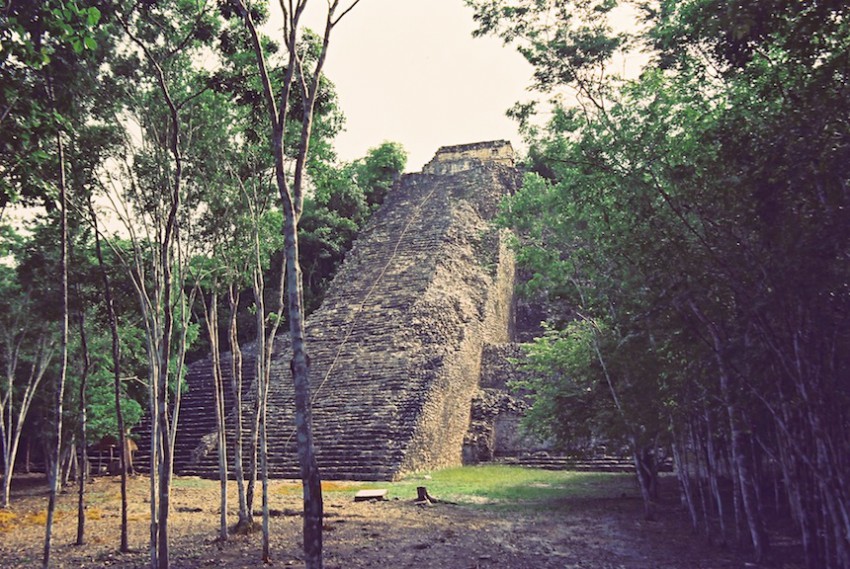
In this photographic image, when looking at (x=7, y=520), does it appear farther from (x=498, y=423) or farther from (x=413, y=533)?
(x=498, y=423)

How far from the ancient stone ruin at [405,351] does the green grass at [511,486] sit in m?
0.93

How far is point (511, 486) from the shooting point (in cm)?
1495

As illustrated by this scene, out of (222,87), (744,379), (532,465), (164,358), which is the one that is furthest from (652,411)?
(532,465)

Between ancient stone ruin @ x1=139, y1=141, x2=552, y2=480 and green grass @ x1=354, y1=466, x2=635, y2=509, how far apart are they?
36.5 inches

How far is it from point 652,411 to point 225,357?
18.0 metres

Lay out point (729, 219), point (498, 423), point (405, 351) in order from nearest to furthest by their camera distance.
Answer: point (729, 219), point (405, 351), point (498, 423)

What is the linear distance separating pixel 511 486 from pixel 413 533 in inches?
241

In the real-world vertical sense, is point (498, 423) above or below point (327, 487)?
above

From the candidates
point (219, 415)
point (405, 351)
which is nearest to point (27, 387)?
point (219, 415)

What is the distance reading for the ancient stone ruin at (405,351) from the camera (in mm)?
17359

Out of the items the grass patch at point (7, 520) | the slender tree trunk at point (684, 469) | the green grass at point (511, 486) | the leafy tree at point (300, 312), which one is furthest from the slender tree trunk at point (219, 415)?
the slender tree trunk at point (684, 469)

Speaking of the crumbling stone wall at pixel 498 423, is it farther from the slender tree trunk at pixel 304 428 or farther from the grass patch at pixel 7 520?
the slender tree trunk at pixel 304 428

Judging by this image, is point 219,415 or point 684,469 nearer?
point 219,415

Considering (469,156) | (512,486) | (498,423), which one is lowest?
(512,486)
